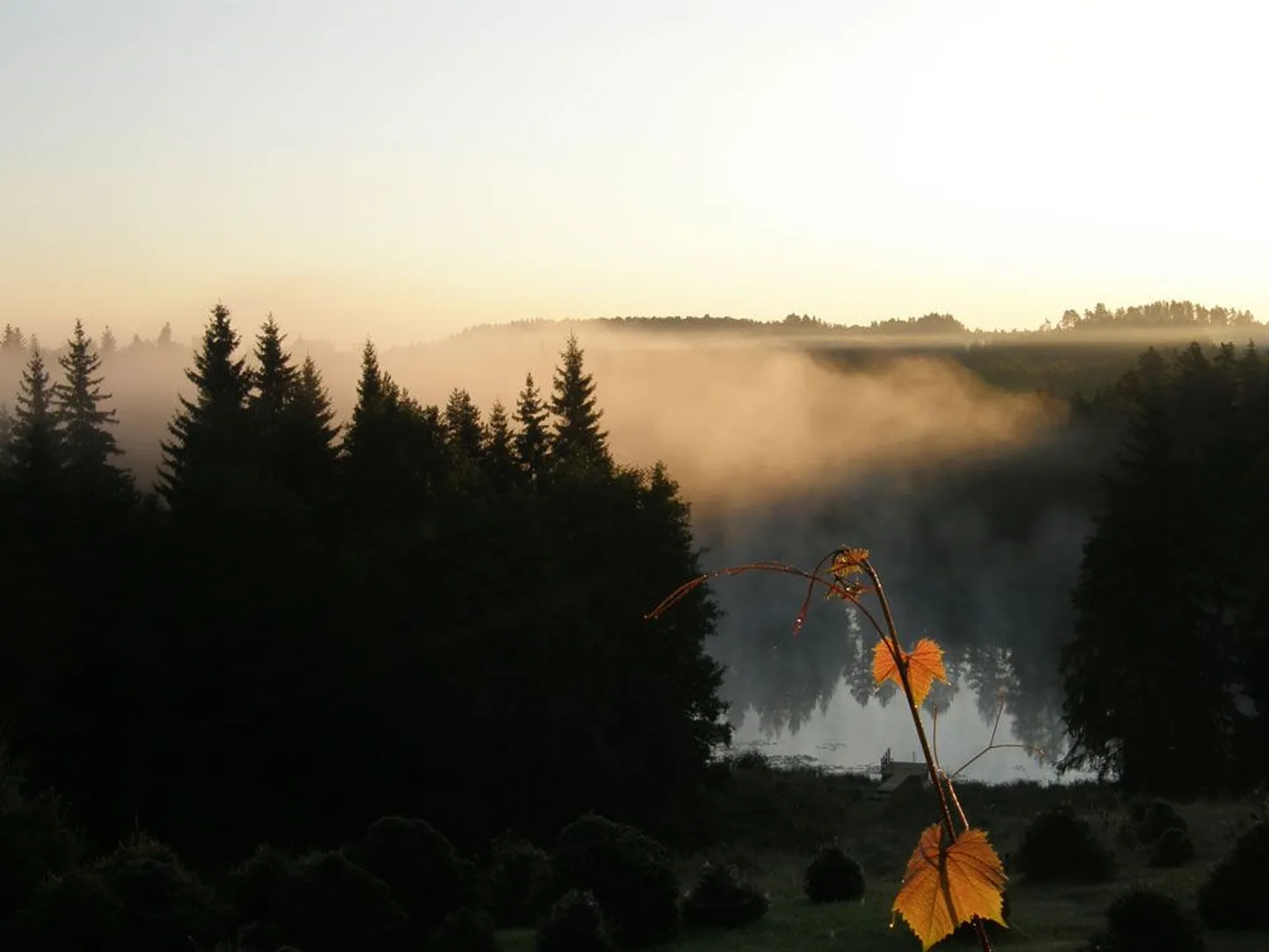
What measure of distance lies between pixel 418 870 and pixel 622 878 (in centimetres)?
287

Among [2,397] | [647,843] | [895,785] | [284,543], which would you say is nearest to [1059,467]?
[895,785]

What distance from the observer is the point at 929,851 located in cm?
182

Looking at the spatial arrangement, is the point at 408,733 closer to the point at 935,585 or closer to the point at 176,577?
the point at 176,577

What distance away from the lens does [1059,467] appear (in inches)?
3477

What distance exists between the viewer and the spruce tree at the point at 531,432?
199 feet

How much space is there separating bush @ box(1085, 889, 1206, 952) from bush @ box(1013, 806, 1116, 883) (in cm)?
713

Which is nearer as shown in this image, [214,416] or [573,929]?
[573,929]

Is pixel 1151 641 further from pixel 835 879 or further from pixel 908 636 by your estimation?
pixel 908 636

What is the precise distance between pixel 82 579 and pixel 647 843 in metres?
22.9

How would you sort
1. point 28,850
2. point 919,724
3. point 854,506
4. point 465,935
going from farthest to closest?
1. point 854,506
2. point 28,850
3. point 465,935
4. point 919,724

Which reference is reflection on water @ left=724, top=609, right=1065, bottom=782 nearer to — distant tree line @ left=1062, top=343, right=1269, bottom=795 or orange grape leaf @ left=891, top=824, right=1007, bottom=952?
distant tree line @ left=1062, top=343, right=1269, bottom=795

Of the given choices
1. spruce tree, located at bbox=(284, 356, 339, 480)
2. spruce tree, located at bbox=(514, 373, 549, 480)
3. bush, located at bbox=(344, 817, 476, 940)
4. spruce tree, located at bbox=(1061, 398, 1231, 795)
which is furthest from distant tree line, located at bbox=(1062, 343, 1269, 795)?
spruce tree, located at bbox=(284, 356, 339, 480)

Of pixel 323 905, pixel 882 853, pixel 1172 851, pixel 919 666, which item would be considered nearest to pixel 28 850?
pixel 323 905

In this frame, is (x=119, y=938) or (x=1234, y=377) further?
(x=1234, y=377)
